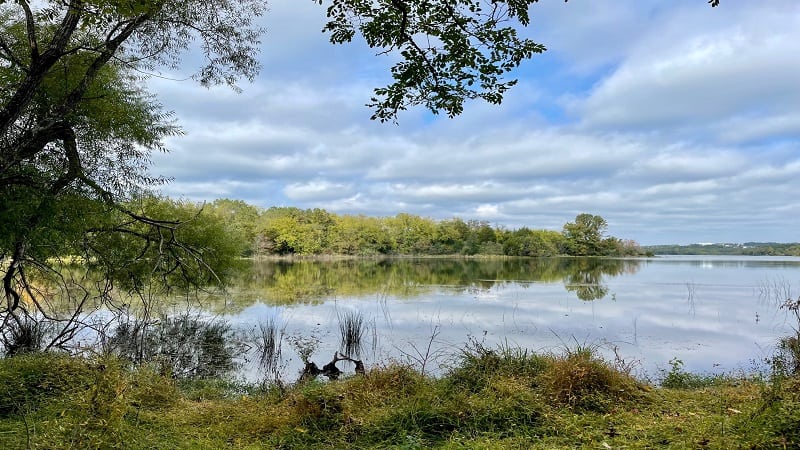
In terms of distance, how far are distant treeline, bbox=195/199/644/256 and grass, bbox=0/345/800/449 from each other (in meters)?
58.3

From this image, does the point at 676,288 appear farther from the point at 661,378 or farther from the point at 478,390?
the point at 478,390

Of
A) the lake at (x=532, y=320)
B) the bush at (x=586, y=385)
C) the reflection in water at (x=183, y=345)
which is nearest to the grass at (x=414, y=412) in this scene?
the bush at (x=586, y=385)

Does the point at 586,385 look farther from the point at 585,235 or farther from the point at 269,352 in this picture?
the point at 585,235

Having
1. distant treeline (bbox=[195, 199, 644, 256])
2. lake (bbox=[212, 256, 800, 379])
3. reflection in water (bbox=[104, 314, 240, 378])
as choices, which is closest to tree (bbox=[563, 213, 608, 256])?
distant treeline (bbox=[195, 199, 644, 256])

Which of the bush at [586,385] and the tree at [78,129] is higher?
the tree at [78,129]

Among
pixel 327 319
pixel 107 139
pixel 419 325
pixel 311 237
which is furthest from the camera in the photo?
pixel 311 237

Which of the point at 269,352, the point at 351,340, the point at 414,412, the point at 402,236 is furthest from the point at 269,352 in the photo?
the point at 402,236

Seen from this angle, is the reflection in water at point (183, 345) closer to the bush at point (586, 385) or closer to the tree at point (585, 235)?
the bush at point (586, 385)

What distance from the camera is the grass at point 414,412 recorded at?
9.82 ft

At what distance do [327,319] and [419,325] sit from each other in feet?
9.09

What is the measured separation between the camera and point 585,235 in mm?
70000

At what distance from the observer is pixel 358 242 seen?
6688 cm

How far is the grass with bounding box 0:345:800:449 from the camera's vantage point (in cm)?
299

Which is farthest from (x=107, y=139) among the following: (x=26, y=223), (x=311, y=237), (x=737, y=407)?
(x=311, y=237)
